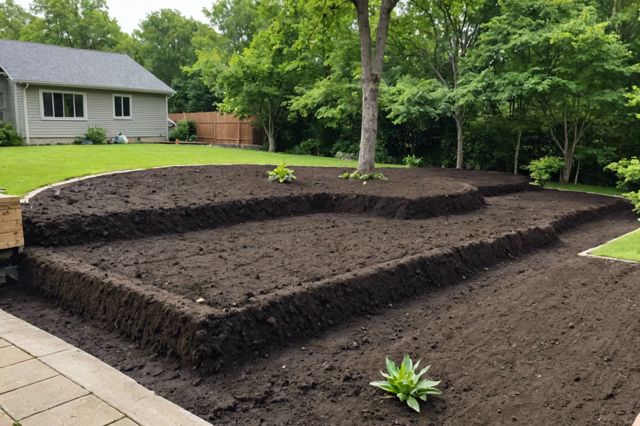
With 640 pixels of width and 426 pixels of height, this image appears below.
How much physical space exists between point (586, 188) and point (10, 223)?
44.0ft

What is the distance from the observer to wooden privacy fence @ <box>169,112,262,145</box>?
24342mm

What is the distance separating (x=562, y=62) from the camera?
12.7m

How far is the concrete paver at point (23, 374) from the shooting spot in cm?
296

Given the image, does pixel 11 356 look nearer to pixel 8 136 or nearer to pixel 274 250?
pixel 274 250

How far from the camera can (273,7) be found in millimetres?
12883

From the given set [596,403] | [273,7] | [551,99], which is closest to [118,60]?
[273,7]

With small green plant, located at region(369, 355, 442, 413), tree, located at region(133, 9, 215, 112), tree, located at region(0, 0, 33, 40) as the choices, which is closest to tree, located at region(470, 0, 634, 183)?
small green plant, located at region(369, 355, 442, 413)

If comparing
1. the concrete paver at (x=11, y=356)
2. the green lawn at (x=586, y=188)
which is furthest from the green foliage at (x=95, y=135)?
the concrete paver at (x=11, y=356)

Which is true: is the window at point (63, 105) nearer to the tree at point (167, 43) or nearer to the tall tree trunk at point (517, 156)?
the tall tree trunk at point (517, 156)

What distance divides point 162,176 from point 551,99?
34.3 ft

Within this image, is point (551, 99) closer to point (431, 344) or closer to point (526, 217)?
point (526, 217)

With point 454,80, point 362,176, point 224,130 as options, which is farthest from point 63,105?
point 454,80

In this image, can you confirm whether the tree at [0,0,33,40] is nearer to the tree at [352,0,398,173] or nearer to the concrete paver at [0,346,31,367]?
the tree at [352,0,398,173]

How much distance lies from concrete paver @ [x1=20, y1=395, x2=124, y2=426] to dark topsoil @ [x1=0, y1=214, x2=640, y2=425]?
1.43ft
